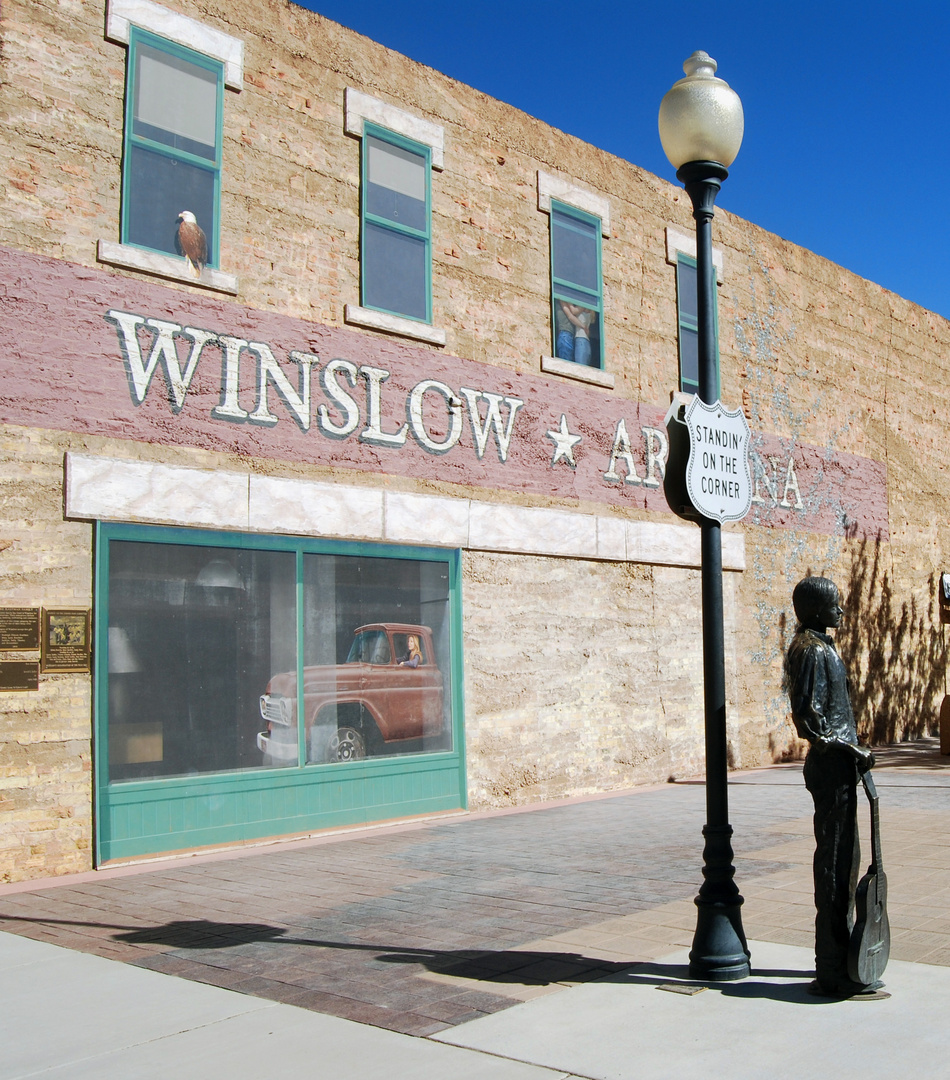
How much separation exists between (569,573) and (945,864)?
5.49 meters

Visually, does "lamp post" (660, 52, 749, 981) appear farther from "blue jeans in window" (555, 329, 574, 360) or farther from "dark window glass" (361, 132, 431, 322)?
"blue jeans in window" (555, 329, 574, 360)

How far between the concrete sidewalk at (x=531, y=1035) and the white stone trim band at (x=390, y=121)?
838 centimetres

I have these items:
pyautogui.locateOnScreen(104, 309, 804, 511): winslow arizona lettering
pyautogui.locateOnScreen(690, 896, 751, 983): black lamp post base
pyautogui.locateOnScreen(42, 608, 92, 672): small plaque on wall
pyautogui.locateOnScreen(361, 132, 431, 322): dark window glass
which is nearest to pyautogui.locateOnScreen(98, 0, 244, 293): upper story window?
pyautogui.locateOnScreen(104, 309, 804, 511): winslow arizona lettering

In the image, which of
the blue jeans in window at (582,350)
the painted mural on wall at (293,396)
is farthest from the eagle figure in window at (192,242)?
the blue jeans in window at (582,350)

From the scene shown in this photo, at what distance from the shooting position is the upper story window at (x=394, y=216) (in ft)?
36.2

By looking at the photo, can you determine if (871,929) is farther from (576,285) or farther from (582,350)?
(576,285)

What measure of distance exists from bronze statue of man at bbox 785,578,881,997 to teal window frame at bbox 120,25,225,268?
6747 mm

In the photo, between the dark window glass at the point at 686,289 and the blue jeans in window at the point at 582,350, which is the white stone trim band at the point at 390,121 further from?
the dark window glass at the point at 686,289

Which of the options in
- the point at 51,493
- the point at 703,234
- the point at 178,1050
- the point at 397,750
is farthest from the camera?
the point at 397,750

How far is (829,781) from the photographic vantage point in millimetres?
5148

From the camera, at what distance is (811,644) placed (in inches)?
206

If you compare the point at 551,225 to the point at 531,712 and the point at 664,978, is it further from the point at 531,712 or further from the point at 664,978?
the point at 664,978

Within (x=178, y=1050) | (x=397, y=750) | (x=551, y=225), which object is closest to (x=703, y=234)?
(x=178, y=1050)

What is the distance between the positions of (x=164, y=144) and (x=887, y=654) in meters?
13.5
